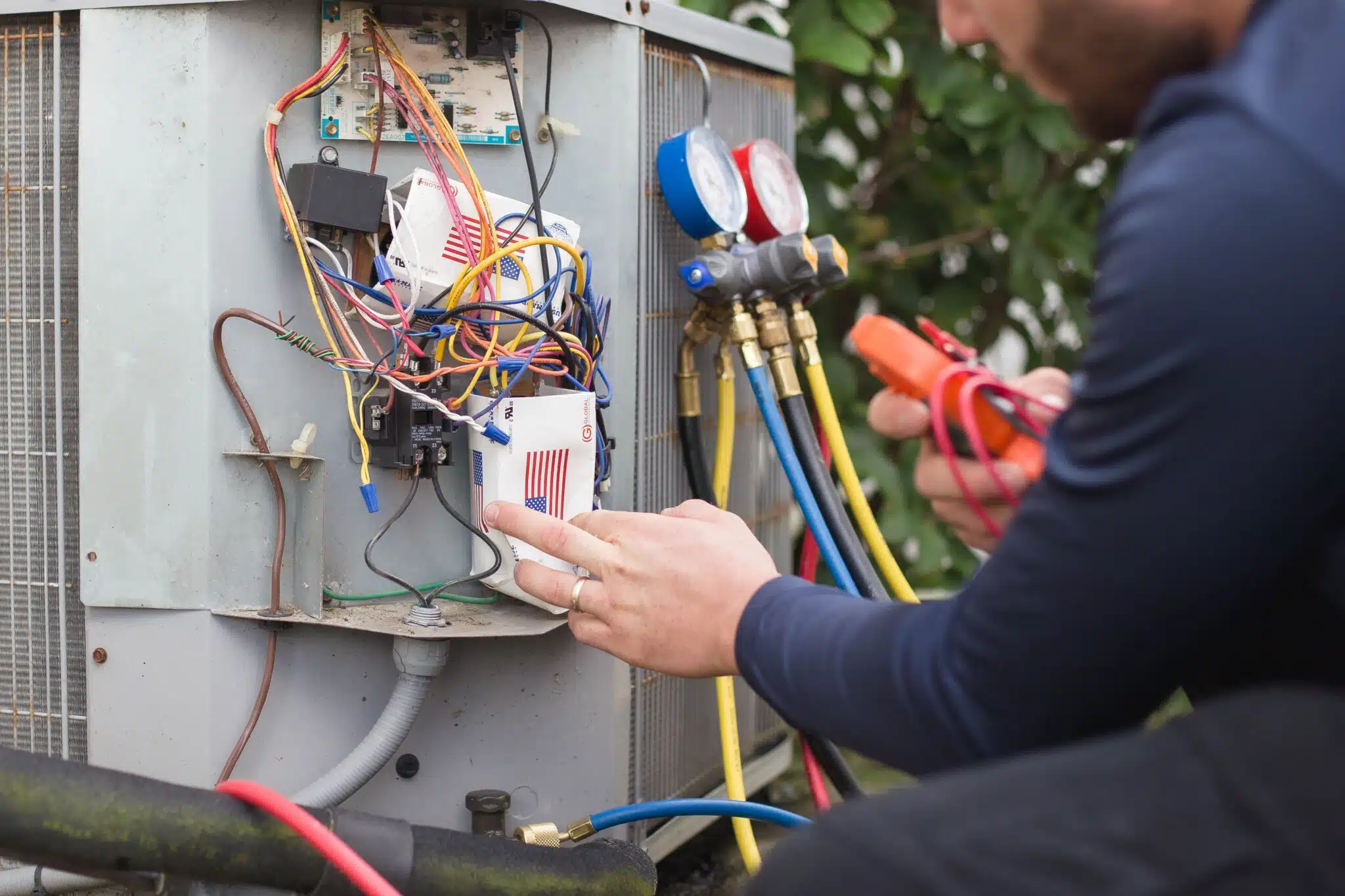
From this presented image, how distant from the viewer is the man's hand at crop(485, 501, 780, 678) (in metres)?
0.90

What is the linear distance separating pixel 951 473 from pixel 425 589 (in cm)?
79

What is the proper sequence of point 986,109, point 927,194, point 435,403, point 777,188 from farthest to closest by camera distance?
point 927,194, point 986,109, point 777,188, point 435,403

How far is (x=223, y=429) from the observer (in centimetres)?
135

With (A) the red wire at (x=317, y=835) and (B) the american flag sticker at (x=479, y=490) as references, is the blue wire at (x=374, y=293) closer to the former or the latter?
(B) the american flag sticker at (x=479, y=490)

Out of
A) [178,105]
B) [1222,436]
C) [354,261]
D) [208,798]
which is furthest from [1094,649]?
[178,105]

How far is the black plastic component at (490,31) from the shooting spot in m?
1.39

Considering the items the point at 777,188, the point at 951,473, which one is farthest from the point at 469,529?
the point at 951,473

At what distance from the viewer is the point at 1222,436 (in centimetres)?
57

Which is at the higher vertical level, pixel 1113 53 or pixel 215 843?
pixel 1113 53

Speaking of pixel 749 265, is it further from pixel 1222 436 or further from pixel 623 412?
pixel 1222 436

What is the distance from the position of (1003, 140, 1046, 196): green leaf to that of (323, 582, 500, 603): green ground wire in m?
1.21

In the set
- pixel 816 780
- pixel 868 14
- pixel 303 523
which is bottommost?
pixel 816 780

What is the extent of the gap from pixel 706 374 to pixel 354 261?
1.65 ft

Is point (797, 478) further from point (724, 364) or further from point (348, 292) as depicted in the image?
point (348, 292)
